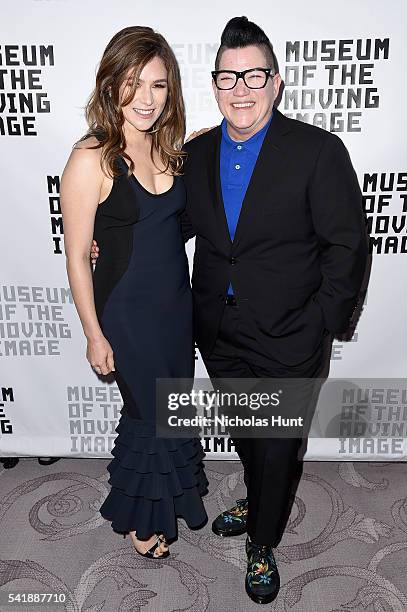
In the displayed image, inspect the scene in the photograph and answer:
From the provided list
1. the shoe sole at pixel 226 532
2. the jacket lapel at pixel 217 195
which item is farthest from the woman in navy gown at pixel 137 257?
the shoe sole at pixel 226 532

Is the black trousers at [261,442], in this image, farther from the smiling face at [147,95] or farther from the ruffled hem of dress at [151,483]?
the smiling face at [147,95]

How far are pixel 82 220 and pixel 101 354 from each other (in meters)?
0.44

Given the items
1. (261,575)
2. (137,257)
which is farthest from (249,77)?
(261,575)

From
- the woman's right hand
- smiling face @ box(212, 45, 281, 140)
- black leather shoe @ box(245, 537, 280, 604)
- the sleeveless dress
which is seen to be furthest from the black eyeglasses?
black leather shoe @ box(245, 537, 280, 604)

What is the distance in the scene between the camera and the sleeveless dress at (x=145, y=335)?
6.26 ft

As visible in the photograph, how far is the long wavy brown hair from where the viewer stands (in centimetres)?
179

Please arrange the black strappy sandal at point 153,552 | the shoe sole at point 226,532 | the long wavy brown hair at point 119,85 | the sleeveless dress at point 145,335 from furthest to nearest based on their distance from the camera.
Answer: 1. the shoe sole at point 226,532
2. the black strappy sandal at point 153,552
3. the sleeveless dress at point 145,335
4. the long wavy brown hair at point 119,85

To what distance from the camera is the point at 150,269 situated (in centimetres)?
195

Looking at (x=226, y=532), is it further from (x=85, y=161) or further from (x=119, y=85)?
(x=119, y=85)

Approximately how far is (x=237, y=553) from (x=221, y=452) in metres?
0.55

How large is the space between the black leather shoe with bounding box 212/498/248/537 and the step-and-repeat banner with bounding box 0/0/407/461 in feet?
1.97

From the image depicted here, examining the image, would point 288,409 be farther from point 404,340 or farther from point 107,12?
point 107,12

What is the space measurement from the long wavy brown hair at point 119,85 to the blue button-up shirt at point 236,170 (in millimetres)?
181

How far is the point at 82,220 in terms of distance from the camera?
72.9 inches
